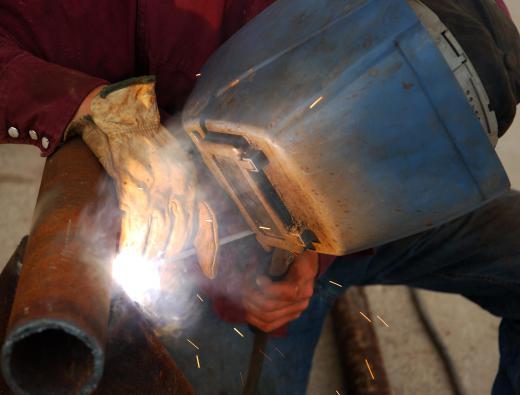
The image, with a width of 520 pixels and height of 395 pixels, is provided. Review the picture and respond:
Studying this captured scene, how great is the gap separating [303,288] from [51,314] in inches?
31.3

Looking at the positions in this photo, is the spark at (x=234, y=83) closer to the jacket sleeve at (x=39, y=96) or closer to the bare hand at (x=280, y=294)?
the jacket sleeve at (x=39, y=96)

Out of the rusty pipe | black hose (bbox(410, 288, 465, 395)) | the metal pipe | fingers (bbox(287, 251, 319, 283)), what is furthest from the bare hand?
black hose (bbox(410, 288, 465, 395))

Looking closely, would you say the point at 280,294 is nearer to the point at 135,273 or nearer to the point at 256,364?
the point at 256,364

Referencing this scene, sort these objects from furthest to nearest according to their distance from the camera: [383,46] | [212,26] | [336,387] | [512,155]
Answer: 1. [512,155]
2. [336,387]
3. [212,26]
4. [383,46]

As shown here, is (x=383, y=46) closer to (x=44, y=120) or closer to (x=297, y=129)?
(x=297, y=129)

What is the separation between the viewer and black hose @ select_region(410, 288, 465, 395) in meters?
2.06

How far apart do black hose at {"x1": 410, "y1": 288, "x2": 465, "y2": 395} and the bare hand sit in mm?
1060

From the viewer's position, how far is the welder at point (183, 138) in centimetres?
88

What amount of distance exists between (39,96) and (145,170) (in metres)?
0.22

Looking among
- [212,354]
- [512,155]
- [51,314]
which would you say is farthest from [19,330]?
[512,155]

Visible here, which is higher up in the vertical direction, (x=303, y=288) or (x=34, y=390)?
(x=34, y=390)

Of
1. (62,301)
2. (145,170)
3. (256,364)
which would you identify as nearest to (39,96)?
(145,170)

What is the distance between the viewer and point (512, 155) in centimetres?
272

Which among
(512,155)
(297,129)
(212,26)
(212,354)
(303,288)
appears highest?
(212,26)
